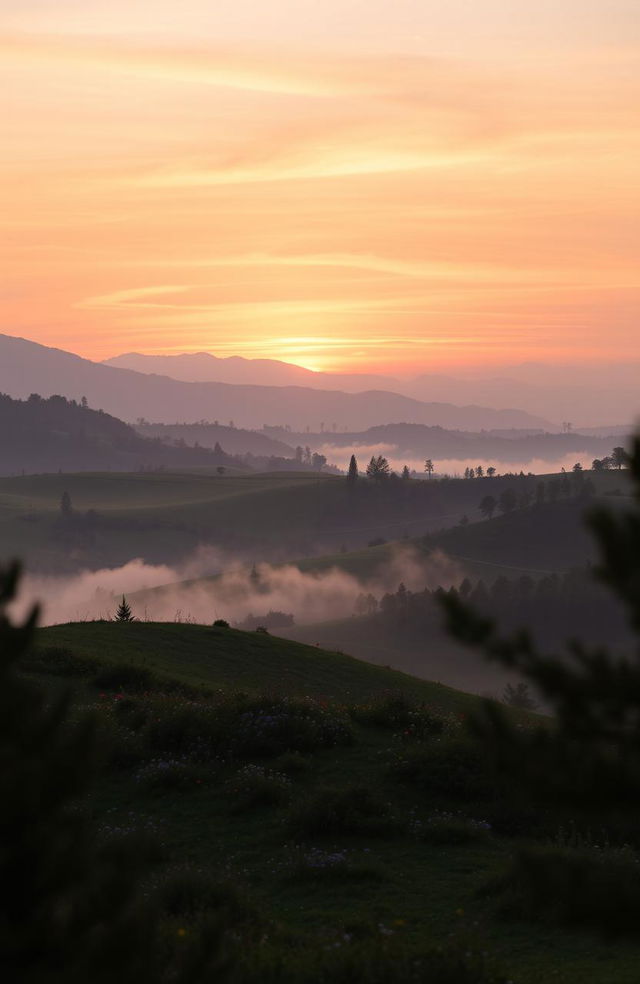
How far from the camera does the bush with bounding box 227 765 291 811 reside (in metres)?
20.3

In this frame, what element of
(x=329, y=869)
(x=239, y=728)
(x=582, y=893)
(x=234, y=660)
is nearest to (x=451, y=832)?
(x=329, y=869)

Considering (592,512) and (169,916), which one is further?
(169,916)

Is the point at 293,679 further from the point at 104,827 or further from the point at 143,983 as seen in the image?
the point at 143,983

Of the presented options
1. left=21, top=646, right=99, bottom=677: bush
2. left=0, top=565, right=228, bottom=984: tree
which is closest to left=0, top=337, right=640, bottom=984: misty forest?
left=0, top=565, right=228, bottom=984: tree

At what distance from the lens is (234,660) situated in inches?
1585

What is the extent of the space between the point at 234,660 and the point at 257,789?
1990 centimetres

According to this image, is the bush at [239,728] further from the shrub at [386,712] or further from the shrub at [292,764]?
the shrub at [386,712]

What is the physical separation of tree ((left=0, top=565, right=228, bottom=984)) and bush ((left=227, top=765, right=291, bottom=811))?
13866 millimetres

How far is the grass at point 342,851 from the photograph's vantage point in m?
13.7

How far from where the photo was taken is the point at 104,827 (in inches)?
733

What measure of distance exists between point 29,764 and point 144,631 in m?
36.6

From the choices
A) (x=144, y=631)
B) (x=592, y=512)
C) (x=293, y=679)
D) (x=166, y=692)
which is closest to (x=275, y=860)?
(x=592, y=512)

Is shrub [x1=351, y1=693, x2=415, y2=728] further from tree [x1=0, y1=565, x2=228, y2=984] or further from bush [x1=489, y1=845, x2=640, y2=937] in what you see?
tree [x1=0, y1=565, x2=228, y2=984]

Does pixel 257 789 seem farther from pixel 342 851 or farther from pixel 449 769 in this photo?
pixel 449 769
